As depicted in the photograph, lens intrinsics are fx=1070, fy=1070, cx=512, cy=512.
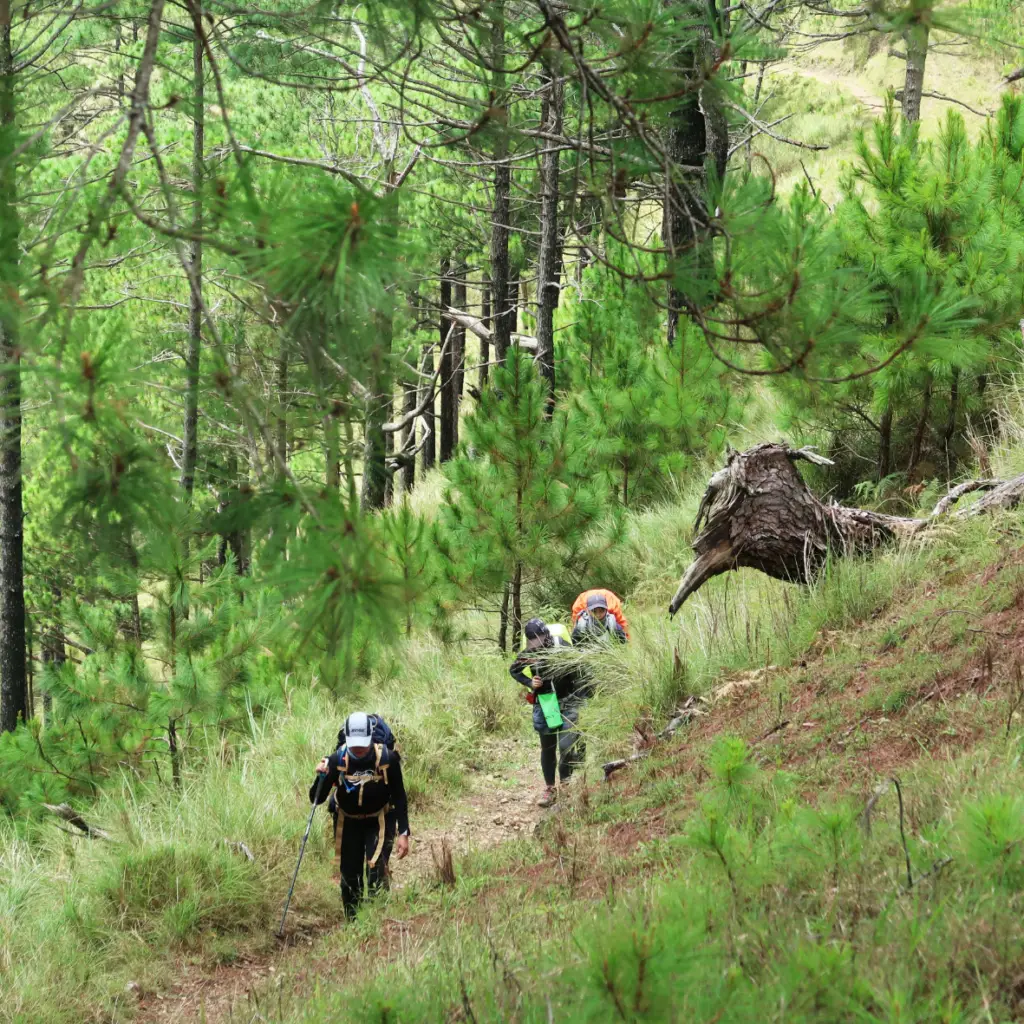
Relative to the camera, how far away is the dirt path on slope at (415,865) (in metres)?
5.26

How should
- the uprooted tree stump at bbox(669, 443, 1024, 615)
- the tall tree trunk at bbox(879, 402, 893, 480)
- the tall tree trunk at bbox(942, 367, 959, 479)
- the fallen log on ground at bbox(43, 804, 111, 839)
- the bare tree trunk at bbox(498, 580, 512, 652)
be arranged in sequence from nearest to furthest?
1. the fallen log on ground at bbox(43, 804, 111, 839)
2. the uprooted tree stump at bbox(669, 443, 1024, 615)
3. the tall tree trunk at bbox(942, 367, 959, 479)
4. the tall tree trunk at bbox(879, 402, 893, 480)
5. the bare tree trunk at bbox(498, 580, 512, 652)

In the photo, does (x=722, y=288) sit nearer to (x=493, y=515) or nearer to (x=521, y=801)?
(x=521, y=801)

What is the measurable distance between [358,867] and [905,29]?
535 cm

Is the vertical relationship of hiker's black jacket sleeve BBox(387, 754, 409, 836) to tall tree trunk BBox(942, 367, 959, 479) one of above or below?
below

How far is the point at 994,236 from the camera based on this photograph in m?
7.84

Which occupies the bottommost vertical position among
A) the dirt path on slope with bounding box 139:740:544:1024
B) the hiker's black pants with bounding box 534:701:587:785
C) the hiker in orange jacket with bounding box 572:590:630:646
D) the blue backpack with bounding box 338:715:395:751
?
the dirt path on slope with bounding box 139:740:544:1024

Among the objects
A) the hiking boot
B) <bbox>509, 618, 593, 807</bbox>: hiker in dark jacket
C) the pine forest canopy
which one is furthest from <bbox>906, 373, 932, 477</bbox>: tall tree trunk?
the hiking boot

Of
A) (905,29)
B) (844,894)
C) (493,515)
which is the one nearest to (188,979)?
(844,894)

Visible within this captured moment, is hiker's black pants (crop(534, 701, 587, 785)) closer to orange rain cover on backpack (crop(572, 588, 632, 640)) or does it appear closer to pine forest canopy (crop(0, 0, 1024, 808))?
orange rain cover on backpack (crop(572, 588, 632, 640))

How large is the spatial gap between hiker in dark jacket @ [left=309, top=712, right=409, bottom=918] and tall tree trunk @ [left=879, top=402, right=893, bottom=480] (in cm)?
502

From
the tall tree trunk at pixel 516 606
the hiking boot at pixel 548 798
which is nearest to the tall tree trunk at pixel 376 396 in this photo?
the hiking boot at pixel 548 798

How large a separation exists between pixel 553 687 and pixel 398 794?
1573 millimetres

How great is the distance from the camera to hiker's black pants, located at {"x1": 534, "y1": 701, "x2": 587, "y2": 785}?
7.40 meters

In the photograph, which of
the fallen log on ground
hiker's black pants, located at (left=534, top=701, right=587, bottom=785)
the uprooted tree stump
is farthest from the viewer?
hiker's black pants, located at (left=534, top=701, right=587, bottom=785)
